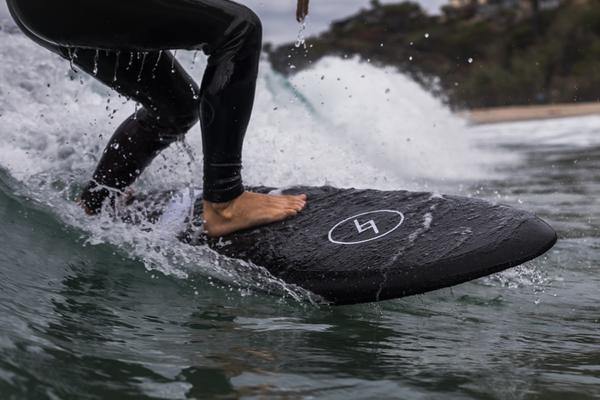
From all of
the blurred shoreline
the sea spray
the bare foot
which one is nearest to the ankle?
the bare foot

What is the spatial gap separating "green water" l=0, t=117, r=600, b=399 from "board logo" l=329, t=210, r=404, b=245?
0.22m

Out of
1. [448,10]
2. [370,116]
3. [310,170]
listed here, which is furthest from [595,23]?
[310,170]

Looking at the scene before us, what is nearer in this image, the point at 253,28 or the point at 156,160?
the point at 253,28

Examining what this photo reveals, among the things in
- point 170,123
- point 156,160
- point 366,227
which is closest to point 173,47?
point 170,123

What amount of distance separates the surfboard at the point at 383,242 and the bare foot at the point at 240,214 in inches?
1.0

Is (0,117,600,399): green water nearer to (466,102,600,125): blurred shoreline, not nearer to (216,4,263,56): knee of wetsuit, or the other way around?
(216,4,263,56): knee of wetsuit

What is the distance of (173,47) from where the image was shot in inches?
101

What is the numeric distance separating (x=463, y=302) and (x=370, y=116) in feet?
33.4

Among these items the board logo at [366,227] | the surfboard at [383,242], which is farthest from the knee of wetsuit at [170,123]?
the board logo at [366,227]

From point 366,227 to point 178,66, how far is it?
93 centimetres

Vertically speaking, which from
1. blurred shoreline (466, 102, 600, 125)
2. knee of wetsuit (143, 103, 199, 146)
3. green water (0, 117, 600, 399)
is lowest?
blurred shoreline (466, 102, 600, 125)

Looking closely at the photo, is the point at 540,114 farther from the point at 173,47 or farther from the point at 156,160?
the point at 173,47

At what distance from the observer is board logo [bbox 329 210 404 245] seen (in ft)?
8.43

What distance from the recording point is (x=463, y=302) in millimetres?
2662
